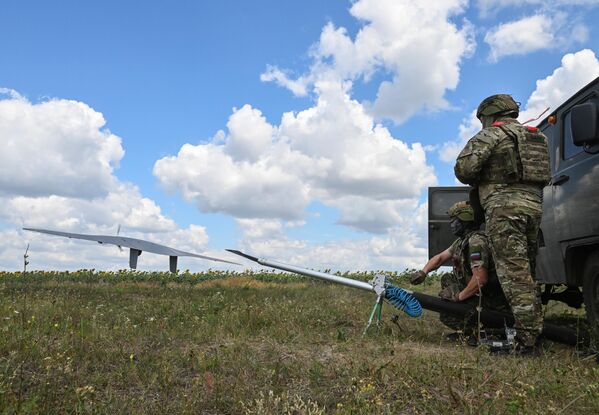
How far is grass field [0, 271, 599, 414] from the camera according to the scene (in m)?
3.01

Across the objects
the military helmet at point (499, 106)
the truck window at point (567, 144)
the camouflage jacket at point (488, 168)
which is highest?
the military helmet at point (499, 106)

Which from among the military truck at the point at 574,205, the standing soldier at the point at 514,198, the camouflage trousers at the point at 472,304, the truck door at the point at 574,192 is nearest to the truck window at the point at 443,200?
the military truck at the point at 574,205

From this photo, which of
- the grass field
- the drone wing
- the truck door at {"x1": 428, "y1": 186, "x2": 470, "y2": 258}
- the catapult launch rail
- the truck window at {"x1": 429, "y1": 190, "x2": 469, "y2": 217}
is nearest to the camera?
the grass field

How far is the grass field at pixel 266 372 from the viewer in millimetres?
3010

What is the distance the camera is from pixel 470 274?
219 inches

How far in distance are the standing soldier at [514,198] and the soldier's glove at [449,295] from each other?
2.21ft

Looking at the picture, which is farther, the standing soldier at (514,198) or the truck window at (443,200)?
the truck window at (443,200)

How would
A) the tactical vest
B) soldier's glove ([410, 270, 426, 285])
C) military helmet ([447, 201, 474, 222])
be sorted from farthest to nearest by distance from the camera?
military helmet ([447, 201, 474, 222]) < soldier's glove ([410, 270, 426, 285]) < the tactical vest

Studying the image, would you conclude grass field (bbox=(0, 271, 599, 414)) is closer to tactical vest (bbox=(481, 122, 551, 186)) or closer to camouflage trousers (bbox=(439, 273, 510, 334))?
camouflage trousers (bbox=(439, 273, 510, 334))

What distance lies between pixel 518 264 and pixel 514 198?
2.06ft

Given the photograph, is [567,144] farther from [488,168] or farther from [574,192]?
[488,168]

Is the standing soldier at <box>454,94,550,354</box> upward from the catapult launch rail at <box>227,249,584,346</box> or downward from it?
upward

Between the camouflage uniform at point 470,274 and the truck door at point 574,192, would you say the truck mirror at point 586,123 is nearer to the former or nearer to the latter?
the truck door at point 574,192

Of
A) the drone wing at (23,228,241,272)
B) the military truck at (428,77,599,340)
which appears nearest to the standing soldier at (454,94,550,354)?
the military truck at (428,77,599,340)
